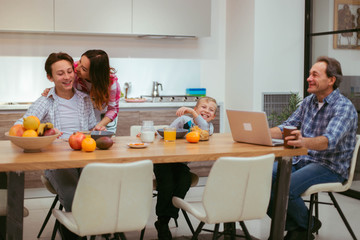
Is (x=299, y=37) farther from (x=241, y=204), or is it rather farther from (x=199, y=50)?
(x=241, y=204)

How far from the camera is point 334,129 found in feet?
10.2

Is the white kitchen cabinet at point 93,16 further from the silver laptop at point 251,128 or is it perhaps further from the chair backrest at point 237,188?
the chair backrest at point 237,188

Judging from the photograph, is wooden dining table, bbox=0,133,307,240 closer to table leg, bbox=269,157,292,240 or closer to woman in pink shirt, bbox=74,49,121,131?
table leg, bbox=269,157,292,240

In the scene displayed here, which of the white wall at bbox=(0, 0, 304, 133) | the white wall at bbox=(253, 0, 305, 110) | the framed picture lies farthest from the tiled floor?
the framed picture

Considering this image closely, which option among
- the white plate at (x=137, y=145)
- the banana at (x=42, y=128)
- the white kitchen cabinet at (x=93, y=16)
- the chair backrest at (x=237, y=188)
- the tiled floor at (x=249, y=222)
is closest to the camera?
the chair backrest at (x=237, y=188)

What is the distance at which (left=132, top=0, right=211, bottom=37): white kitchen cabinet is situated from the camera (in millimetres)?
5418

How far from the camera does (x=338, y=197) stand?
194 inches

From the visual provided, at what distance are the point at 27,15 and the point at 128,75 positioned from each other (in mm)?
1402

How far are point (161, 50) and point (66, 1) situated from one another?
1.38 m

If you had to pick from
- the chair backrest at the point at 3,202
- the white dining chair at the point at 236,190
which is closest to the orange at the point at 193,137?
the white dining chair at the point at 236,190

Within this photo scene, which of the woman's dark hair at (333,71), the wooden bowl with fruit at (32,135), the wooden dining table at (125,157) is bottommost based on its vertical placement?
the wooden dining table at (125,157)

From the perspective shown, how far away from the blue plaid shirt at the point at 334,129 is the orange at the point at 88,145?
151 cm

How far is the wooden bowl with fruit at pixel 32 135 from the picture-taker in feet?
8.08

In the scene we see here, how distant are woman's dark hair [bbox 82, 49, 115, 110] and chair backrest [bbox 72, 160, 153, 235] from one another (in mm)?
1266
